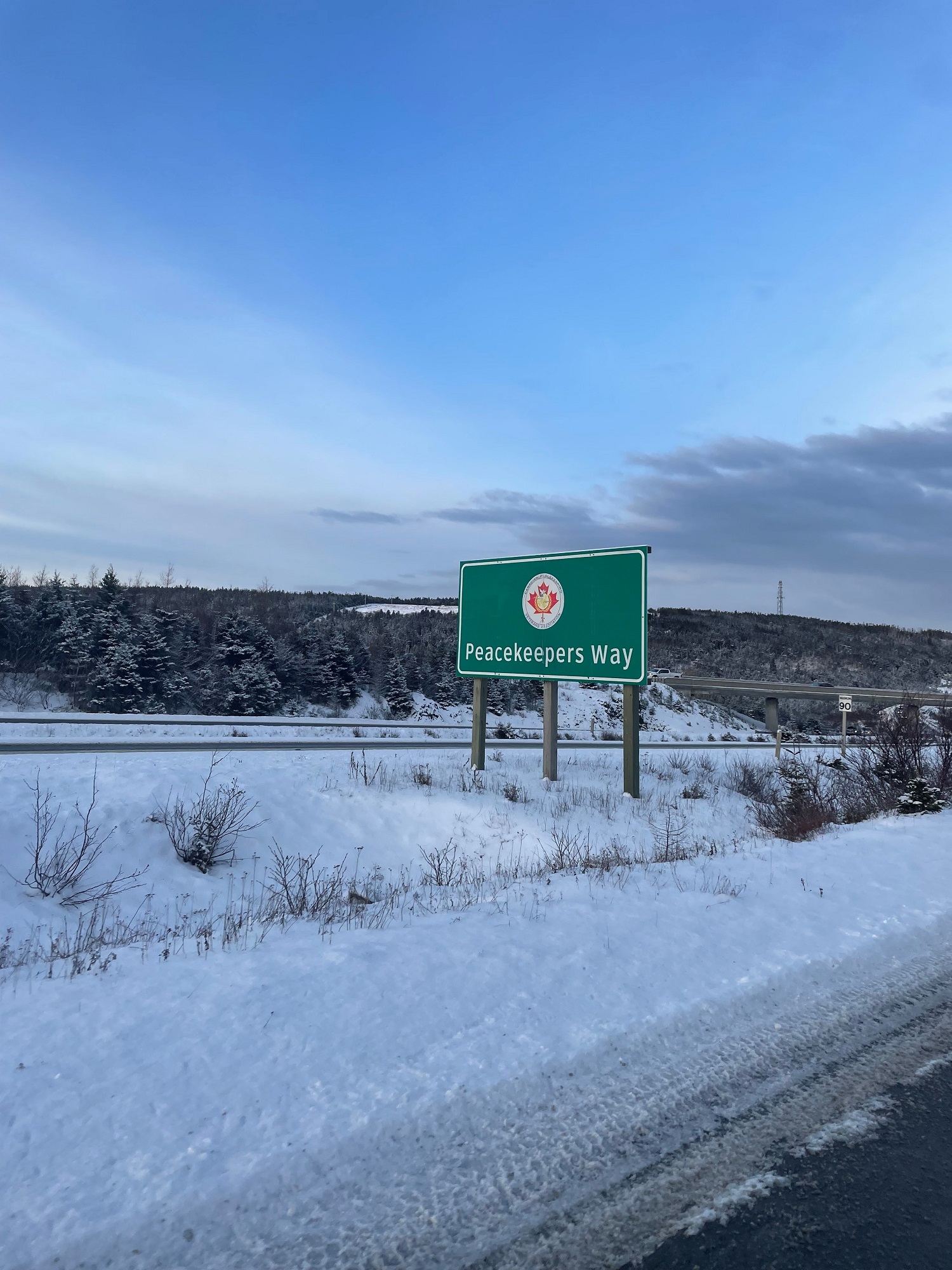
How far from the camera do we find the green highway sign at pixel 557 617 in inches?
534

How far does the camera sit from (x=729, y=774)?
61.5 ft

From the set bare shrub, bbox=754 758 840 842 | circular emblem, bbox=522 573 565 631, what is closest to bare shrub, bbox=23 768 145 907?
circular emblem, bbox=522 573 565 631

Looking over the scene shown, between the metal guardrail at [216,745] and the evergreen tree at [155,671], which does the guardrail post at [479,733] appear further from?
the evergreen tree at [155,671]

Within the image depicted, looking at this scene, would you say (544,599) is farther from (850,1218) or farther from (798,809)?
(850,1218)

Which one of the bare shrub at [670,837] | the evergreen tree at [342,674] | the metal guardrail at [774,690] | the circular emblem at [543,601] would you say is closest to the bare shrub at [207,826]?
the bare shrub at [670,837]

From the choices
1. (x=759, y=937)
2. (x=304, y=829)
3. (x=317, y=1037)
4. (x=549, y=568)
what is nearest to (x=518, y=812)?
(x=304, y=829)

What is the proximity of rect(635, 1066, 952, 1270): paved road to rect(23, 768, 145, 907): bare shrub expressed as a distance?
6777 mm

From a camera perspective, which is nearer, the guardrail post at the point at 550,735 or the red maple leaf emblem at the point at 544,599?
the red maple leaf emblem at the point at 544,599

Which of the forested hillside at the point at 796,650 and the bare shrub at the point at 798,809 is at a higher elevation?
the forested hillside at the point at 796,650

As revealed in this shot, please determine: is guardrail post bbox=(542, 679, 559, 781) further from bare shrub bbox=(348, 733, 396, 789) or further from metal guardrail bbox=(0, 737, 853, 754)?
metal guardrail bbox=(0, 737, 853, 754)

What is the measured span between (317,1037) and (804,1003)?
2.83 m

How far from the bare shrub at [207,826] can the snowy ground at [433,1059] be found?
2413 millimetres

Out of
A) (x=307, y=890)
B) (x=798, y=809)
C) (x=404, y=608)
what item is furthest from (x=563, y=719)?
(x=404, y=608)

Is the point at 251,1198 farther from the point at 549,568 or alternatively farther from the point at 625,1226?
the point at 549,568
